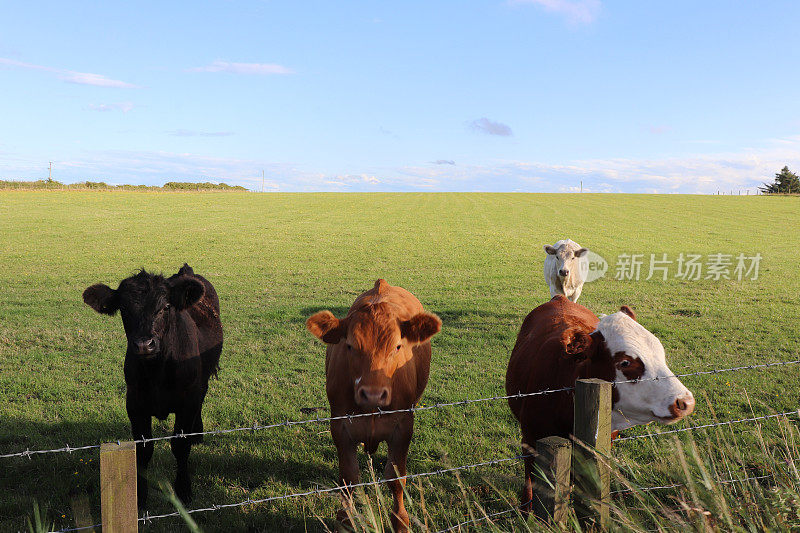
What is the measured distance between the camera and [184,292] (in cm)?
487

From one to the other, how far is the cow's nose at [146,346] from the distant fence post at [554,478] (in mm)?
3055

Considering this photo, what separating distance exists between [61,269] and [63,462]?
15.0 metres

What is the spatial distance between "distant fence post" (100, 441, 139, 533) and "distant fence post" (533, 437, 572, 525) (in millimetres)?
1850

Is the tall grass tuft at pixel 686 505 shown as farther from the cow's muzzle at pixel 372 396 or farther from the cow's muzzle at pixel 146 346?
the cow's muzzle at pixel 146 346

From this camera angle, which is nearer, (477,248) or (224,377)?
(224,377)

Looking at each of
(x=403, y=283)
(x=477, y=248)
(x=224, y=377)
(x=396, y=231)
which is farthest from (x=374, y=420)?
(x=396, y=231)

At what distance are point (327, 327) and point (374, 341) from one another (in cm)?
43

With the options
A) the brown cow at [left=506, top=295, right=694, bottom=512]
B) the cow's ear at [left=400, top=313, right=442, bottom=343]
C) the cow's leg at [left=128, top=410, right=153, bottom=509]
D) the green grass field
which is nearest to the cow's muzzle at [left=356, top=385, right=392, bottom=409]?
the cow's ear at [left=400, top=313, right=442, bottom=343]

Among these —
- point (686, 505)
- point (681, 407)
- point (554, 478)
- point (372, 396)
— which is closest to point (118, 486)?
point (372, 396)

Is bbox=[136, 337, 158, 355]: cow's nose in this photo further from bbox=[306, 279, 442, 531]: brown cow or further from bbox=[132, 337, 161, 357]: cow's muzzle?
bbox=[306, 279, 442, 531]: brown cow

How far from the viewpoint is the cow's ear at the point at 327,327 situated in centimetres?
401

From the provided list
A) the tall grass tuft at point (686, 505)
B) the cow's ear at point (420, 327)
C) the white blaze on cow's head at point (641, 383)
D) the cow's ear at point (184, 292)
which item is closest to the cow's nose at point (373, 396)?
the tall grass tuft at point (686, 505)

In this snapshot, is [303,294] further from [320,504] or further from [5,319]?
[320,504]

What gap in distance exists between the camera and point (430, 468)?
5.18m
